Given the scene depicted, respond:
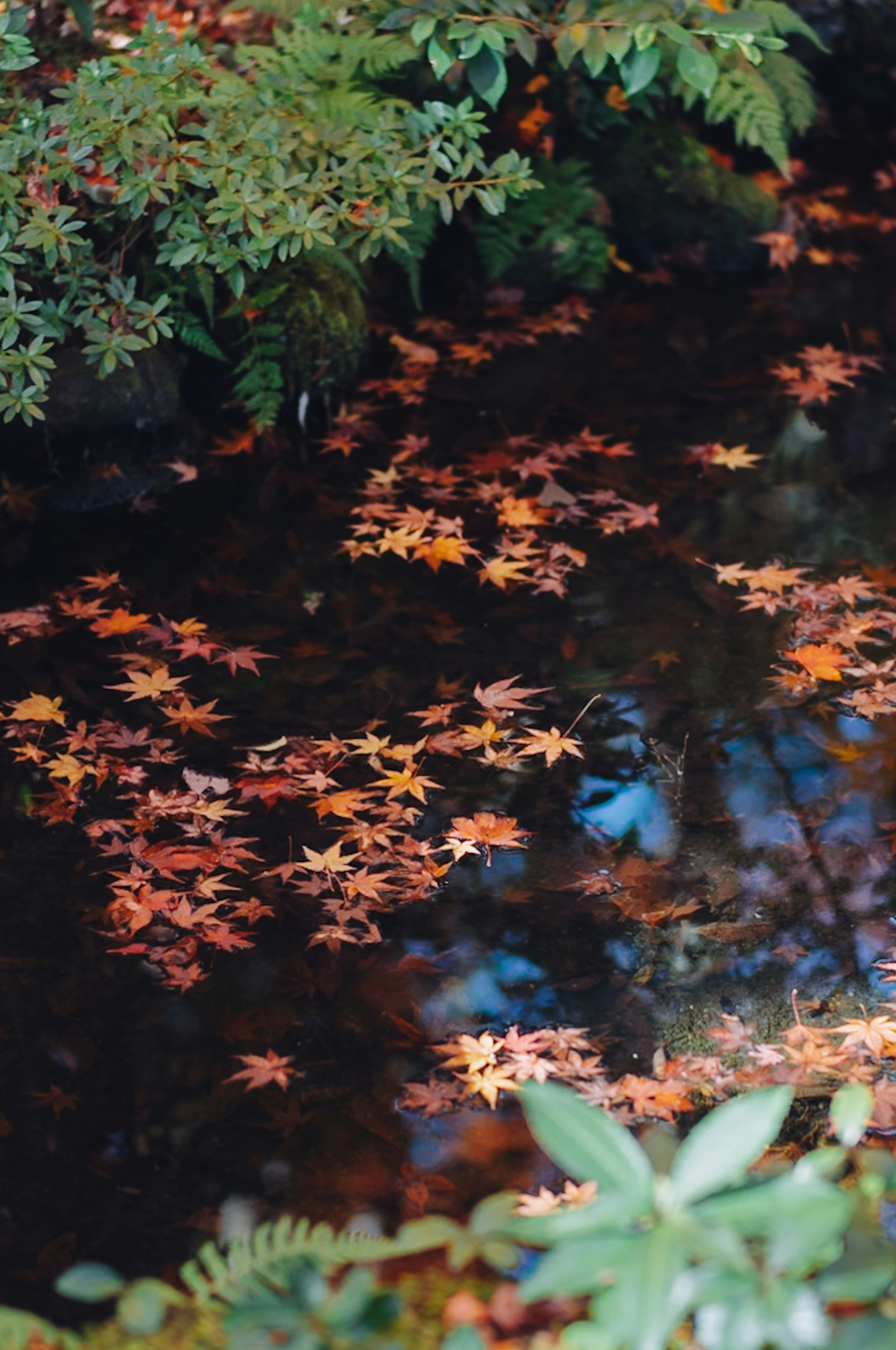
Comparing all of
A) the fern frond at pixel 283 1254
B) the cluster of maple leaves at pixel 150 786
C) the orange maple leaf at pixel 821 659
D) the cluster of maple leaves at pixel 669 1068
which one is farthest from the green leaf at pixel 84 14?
the fern frond at pixel 283 1254

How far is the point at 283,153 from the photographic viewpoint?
3650 millimetres

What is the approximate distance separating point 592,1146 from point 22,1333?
2.18 feet

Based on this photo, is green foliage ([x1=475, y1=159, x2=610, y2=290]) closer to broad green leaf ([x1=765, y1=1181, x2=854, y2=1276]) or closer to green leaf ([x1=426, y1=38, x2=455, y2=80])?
green leaf ([x1=426, y1=38, x2=455, y2=80])

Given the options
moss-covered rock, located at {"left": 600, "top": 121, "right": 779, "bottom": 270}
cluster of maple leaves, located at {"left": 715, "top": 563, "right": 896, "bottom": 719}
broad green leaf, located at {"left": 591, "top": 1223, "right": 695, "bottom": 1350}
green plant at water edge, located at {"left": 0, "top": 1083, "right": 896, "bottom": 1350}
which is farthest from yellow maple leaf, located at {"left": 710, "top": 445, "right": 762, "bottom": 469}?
broad green leaf, located at {"left": 591, "top": 1223, "right": 695, "bottom": 1350}

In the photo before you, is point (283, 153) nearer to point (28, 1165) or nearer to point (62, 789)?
point (62, 789)

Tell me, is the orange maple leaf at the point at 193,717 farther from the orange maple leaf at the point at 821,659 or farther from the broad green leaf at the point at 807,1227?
the broad green leaf at the point at 807,1227

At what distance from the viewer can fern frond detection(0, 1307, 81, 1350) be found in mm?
1306

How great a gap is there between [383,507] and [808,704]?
1.74m

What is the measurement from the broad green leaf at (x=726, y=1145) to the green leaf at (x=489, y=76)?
3042 millimetres

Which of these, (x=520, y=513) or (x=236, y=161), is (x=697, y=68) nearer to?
(x=236, y=161)

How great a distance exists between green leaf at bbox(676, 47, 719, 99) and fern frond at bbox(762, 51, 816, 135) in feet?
9.95

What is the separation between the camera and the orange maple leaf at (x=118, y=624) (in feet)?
12.6

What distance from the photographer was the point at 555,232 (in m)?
5.89

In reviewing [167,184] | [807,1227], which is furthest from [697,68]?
[807,1227]
